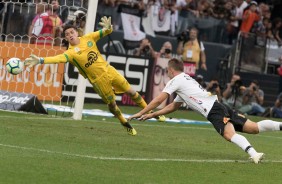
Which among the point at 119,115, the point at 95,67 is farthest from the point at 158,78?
the point at 119,115

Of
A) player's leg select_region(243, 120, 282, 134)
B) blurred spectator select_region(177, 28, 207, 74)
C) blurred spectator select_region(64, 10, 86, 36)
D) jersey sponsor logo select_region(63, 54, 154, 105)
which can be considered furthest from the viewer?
blurred spectator select_region(177, 28, 207, 74)

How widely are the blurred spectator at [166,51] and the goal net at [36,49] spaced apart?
448 centimetres

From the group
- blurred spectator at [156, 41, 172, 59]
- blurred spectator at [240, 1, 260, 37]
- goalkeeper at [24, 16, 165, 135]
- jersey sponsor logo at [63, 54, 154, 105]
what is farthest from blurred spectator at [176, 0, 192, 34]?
goalkeeper at [24, 16, 165, 135]

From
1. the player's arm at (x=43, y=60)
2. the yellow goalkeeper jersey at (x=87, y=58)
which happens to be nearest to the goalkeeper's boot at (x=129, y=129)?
the yellow goalkeeper jersey at (x=87, y=58)

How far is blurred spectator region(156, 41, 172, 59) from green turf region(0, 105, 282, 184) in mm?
7269

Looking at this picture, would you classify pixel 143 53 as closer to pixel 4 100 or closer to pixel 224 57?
pixel 224 57

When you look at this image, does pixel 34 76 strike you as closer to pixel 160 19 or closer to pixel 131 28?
pixel 131 28

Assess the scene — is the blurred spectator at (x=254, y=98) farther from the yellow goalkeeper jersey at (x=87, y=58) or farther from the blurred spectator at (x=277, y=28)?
the yellow goalkeeper jersey at (x=87, y=58)

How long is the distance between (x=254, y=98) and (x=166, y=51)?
10.8ft

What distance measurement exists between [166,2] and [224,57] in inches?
104

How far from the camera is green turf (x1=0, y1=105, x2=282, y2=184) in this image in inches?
437

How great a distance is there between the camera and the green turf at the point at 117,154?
11.1m

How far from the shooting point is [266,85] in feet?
97.9

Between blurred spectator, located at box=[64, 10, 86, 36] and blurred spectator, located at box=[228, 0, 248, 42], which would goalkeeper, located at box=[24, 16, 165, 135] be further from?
blurred spectator, located at box=[228, 0, 248, 42]
